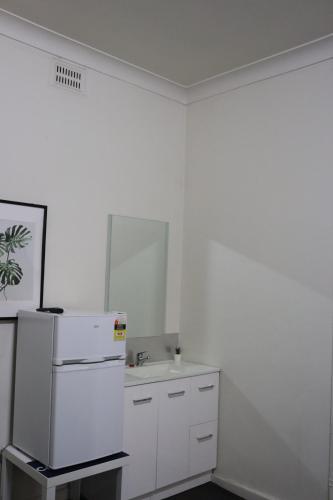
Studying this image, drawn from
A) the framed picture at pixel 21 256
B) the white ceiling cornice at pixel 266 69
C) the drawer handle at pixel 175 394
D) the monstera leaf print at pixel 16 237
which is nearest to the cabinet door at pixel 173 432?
the drawer handle at pixel 175 394

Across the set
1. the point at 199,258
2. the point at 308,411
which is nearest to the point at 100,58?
the point at 199,258

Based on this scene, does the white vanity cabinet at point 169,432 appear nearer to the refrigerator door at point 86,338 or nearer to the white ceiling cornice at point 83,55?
the refrigerator door at point 86,338

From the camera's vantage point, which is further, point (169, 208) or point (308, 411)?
point (169, 208)

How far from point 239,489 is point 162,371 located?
0.97m

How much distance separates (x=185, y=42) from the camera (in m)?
3.24

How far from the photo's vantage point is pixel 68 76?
3.34m

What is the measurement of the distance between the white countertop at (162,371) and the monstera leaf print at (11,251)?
0.96m

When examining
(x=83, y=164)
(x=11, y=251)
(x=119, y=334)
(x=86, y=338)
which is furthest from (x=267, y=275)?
(x=11, y=251)

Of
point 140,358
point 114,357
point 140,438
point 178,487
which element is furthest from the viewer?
point 140,358

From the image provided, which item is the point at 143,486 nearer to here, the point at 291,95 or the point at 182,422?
the point at 182,422

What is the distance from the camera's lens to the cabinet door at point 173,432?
3.29 metres

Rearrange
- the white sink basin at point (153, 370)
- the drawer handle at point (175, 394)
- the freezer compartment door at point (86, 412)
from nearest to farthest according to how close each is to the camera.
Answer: the freezer compartment door at point (86, 412) < the drawer handle at point (175, 394) < the white sink basin at point (153, 370)

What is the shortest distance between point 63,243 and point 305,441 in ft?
6.65

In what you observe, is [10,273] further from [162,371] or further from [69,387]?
[162,371]
